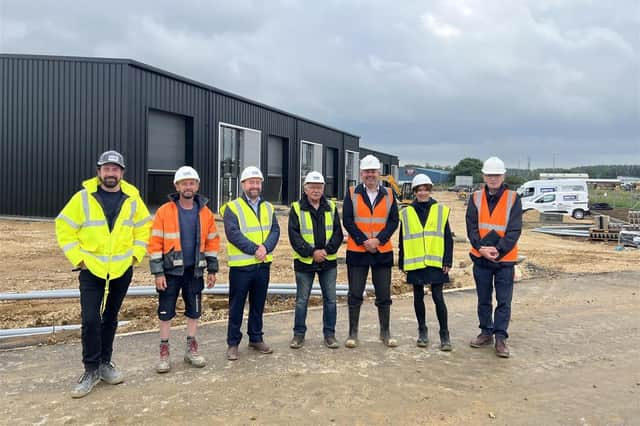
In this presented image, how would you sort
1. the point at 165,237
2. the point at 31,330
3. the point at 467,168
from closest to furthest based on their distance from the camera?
the point at 165,237 → the point at 31,330 → the point at 467,168

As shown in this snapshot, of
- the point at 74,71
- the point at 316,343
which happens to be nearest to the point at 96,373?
the point at 316,343

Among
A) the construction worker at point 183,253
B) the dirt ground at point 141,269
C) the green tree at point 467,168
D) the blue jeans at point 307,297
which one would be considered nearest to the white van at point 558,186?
the dirt ground at point 141,269

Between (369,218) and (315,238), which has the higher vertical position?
(369,218)

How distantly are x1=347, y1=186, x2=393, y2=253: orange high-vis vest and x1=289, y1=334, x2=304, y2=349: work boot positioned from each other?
1.14m

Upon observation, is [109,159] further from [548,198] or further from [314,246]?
[548,198]

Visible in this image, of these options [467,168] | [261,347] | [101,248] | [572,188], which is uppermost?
[467,168]

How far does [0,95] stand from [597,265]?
2172 cm

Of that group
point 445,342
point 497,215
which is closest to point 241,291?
point 445,342

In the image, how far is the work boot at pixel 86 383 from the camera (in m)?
4.18

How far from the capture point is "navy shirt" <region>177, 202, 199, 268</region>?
4.77 metres

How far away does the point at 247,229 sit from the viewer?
5148 mm

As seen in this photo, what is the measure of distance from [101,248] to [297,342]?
231cm

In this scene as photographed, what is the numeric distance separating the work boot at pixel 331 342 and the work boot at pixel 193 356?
53.7 inches

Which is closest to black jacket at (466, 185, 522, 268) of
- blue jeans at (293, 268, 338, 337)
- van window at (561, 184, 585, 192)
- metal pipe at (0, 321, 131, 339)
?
blue jeans at (293, 268, 338, 337)
